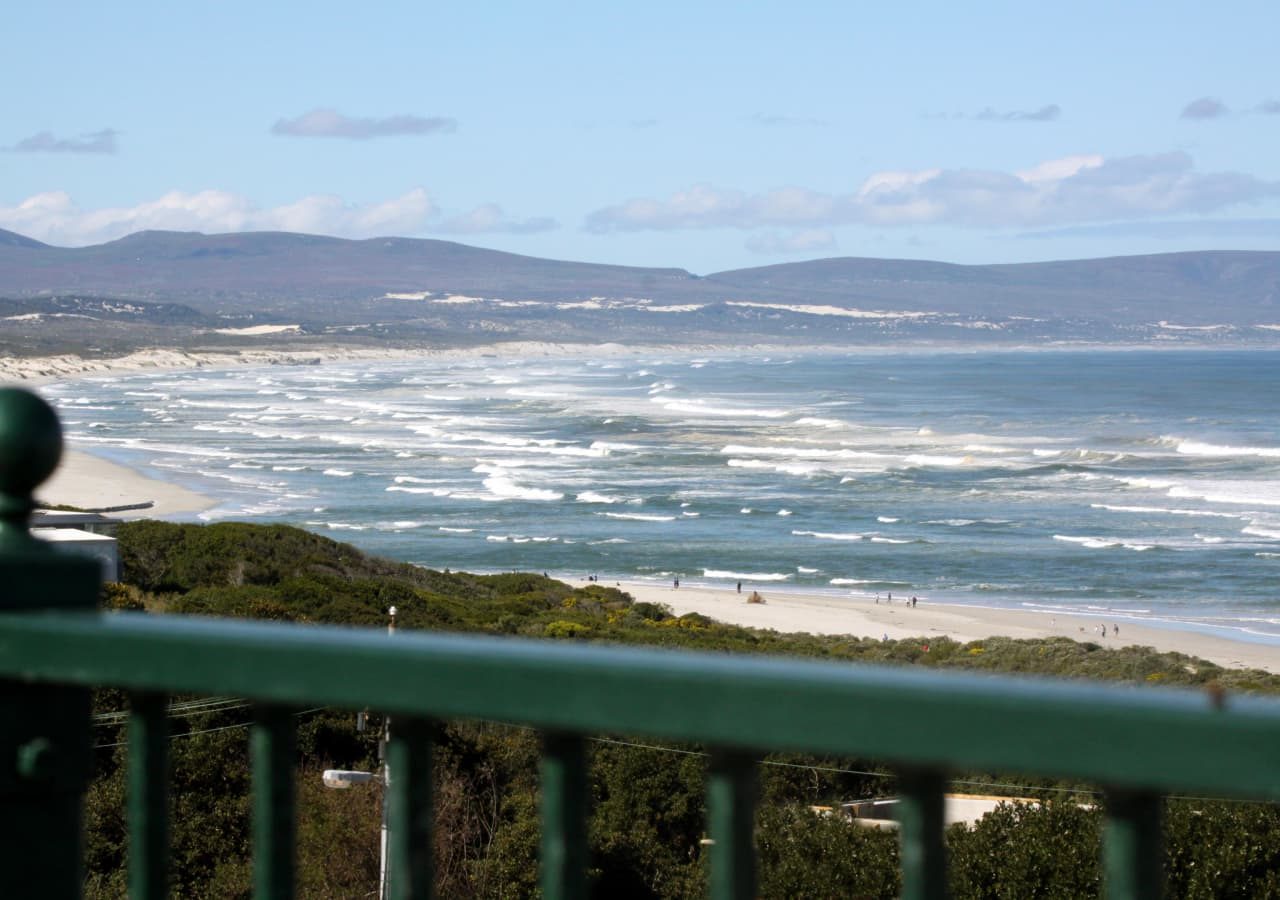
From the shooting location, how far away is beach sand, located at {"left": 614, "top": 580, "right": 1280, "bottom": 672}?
28312mm

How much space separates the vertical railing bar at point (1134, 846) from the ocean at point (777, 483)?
30.6 metres

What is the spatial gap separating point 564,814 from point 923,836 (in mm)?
347

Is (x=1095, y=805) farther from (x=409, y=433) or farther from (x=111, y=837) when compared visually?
(x=409, y=433)

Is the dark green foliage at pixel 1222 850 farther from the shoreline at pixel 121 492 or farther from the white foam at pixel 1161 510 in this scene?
the white foam at pixel 1161 510

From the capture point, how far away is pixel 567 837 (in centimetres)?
150

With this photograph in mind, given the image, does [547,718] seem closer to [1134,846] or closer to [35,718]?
[1134,846]

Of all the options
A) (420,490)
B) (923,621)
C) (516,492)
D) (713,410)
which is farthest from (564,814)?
(713,410)

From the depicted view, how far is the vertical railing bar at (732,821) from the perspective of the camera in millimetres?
1407

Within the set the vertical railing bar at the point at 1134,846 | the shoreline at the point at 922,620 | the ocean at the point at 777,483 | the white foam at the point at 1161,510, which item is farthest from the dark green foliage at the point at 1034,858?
the white foam at the point at 1161,510

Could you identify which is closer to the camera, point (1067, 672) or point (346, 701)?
point (346, 701)

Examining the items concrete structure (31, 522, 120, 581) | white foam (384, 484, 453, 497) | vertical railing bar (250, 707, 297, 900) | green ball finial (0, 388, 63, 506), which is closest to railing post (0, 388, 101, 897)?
green ball finial (0, 388, 63, 506)

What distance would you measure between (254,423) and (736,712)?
79671mm

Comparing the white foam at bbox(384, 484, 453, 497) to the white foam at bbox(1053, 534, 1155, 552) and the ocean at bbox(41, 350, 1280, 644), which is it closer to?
the ocean at bbox(41, 350, 1280, 644)

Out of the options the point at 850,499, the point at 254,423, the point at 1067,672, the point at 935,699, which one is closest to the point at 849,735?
the point at 935,699
